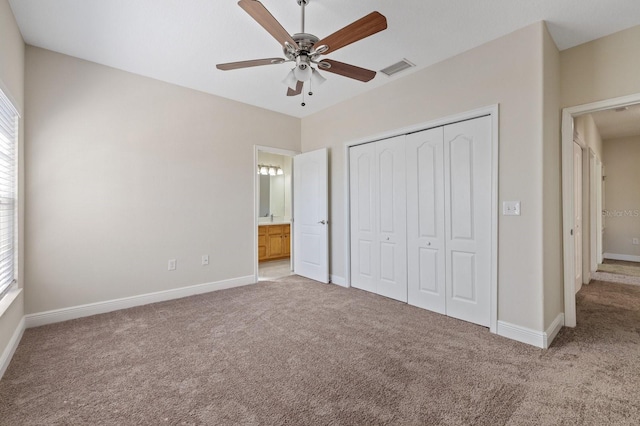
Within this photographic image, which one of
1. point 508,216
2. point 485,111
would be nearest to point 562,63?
point 485,111

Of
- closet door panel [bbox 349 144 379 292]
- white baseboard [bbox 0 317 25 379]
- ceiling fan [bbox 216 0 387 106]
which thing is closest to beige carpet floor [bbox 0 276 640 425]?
white baseboard [bbox 0 317 25 379]

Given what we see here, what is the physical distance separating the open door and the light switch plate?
2.37 metres

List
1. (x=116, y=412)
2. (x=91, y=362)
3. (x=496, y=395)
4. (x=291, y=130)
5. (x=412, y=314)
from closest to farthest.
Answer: (x=116, y=412)
(x=496, y=395)
(x=91, y=362)
(x=412, y=314)
(x=291, y=130)

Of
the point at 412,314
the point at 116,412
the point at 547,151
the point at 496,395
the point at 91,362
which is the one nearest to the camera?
the point at 116,412

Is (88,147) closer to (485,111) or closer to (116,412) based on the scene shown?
(116,412)

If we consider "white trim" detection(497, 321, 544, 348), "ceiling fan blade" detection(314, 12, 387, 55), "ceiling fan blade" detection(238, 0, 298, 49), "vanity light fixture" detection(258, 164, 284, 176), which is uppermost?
"ceiling fan blade" detection(238, 0, 298, 49)

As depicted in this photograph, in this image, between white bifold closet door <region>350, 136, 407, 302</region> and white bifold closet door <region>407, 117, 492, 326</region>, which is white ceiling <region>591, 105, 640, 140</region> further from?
white bifold closet door <region>350, 136, 407, 302</region>

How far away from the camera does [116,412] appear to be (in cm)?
164

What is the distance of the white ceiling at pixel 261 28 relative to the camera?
2244 millimetres

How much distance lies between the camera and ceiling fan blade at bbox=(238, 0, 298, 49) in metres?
1.64

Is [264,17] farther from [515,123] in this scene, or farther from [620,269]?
[620,269]

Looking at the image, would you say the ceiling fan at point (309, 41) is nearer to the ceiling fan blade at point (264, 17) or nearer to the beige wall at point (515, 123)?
the ceiling fan blade at point (264, 17)

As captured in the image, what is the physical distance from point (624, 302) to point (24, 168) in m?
6.63

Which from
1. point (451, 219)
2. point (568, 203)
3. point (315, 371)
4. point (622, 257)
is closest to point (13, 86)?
point (315, 371)
